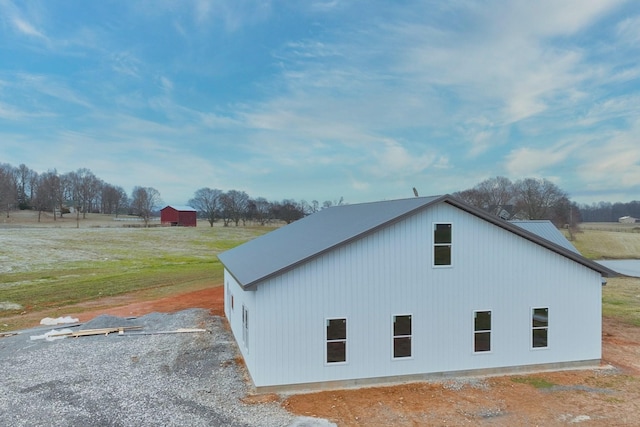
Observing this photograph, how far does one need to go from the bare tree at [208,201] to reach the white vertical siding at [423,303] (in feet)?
264

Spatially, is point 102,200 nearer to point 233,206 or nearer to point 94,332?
point 233,206

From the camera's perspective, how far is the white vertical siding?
36.8 ft

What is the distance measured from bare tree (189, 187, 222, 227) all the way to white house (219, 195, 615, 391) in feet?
264

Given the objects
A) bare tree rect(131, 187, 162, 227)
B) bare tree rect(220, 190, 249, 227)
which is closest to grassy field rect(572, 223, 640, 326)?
bare tree rect(220, 190, 249, 227)

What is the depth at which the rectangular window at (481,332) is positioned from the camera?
12.5 m

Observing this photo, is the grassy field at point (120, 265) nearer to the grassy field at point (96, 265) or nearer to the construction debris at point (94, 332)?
the grassy field at point (96, 265)

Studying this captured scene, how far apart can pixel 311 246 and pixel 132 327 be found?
1014cm

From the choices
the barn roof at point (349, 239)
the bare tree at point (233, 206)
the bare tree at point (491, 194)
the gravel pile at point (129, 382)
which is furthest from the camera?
the bare tree at point (233, 206)

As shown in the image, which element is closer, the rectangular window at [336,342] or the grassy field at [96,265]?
the rectangular window at [336,342]

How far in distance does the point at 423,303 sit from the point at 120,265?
3285 centimetres

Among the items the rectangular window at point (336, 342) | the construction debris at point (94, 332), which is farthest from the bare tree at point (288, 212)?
the rectangular window at point (336, 342)

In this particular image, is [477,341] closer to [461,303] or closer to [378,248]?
[461,303]

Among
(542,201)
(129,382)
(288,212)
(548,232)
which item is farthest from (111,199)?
(548,232)

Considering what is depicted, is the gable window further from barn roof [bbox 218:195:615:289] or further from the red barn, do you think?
the red barn
